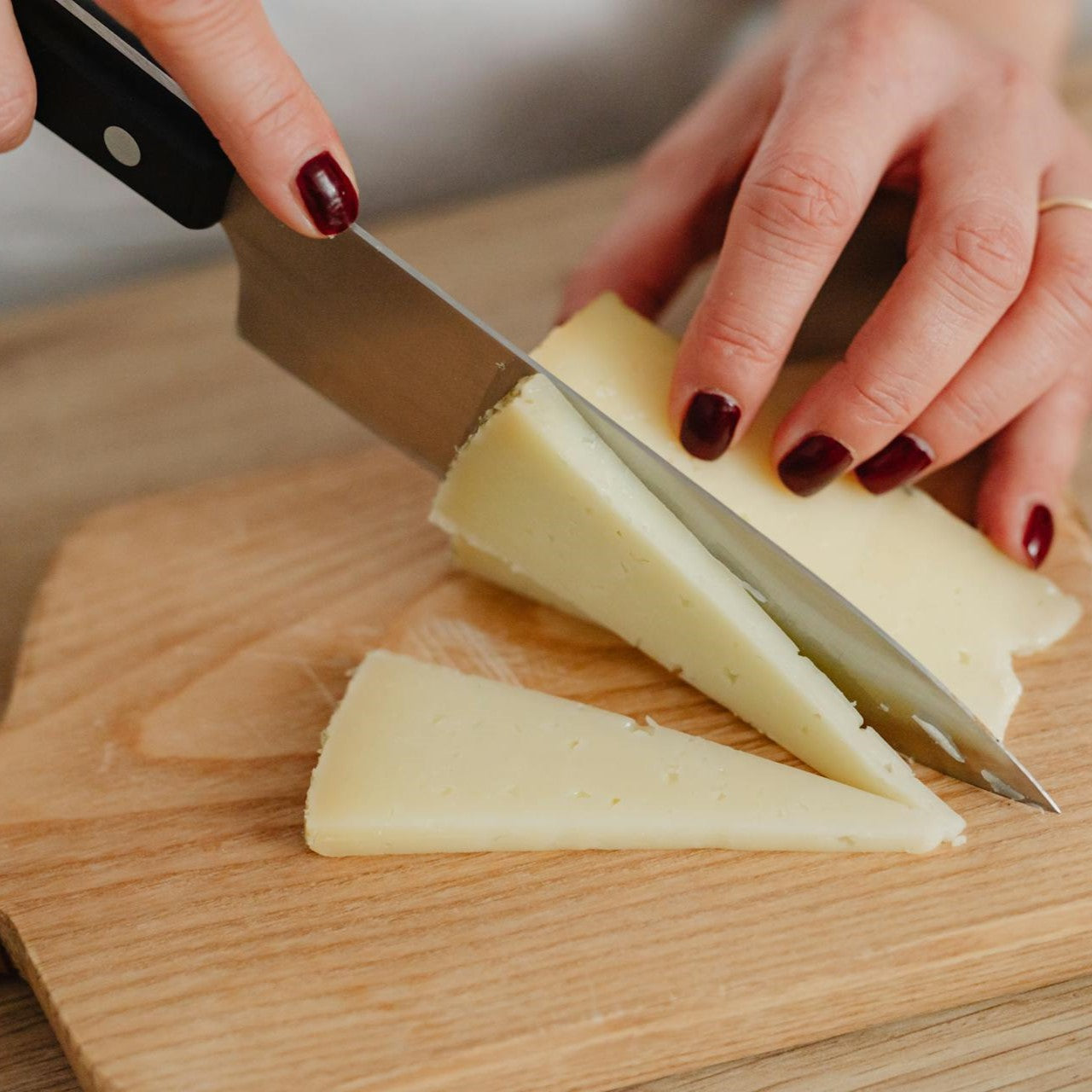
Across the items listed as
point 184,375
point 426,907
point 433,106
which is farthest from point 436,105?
point 426,907

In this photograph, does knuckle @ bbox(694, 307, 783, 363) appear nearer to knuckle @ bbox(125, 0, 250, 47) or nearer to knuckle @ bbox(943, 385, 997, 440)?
knuckle @ bbox(943, 385, 997, 440)

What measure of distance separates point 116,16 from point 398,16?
1.30m

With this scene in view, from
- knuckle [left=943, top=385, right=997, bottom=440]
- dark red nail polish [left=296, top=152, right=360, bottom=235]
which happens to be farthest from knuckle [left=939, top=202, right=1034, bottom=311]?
dark red nail polish [left=296, top=152, right=360, bottom=235]

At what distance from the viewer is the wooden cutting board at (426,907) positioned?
1.30 m

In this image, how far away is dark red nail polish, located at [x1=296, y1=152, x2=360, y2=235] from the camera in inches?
55.3

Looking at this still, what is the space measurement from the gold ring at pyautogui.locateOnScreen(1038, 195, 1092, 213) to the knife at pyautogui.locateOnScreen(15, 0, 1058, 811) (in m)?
0.74

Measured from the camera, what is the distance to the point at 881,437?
63.3 inches

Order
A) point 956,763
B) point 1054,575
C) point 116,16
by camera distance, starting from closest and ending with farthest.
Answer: point 116,16 < point 956,763 < point 1054,575

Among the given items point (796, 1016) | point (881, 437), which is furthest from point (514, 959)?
point (881, 437)

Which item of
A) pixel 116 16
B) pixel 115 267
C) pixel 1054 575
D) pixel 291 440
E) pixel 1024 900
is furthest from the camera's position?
pixel 115 267

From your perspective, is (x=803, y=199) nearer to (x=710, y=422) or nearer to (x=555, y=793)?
(x=710, y=422)

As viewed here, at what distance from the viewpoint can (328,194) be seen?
1428 mm

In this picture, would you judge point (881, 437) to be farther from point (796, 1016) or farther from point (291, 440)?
point (291, 440)

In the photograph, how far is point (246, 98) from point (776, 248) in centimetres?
72
